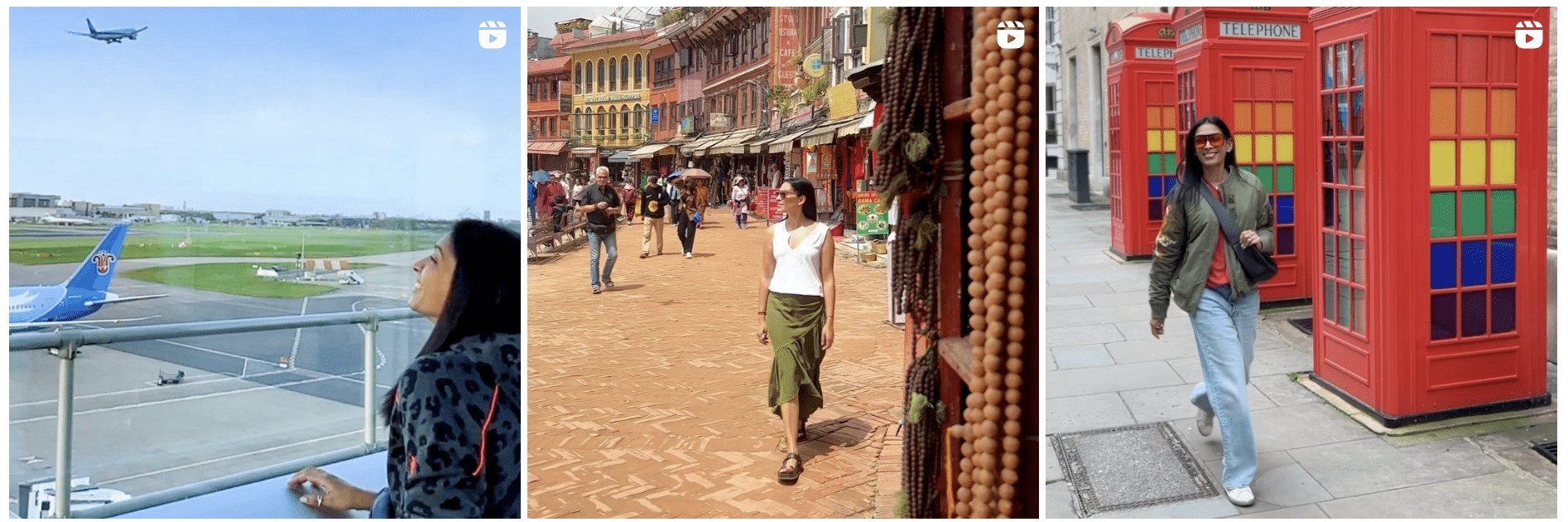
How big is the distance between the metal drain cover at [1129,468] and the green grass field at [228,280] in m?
2.43

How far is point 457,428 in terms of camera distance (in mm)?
2209

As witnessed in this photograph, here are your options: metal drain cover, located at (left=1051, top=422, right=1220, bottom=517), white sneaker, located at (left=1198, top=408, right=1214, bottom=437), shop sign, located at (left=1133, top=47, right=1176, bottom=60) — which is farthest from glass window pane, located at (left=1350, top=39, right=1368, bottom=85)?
shop sign, located at (left=1133, top=47, right=1176, bottom=60)

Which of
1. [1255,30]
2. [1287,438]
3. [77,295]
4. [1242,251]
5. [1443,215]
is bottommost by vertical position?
[1287,438]

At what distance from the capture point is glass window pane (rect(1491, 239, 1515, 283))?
398cm

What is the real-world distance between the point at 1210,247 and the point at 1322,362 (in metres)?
1.69

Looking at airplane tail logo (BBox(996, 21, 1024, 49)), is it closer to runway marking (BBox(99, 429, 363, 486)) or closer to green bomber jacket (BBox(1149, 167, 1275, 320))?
green bomber jacket (BBox(1149, 167, 1275, 320))

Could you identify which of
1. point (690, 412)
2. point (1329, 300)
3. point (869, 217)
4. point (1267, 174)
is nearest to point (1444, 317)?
point (1329, 300)

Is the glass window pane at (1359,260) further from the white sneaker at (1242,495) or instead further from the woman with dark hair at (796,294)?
the woman with dark hair at (796,294)

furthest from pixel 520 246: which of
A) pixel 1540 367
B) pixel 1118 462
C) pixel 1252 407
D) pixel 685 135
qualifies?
pixel 685 135

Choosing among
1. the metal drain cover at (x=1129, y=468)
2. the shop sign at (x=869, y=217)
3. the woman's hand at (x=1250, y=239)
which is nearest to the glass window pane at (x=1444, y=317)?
the metal drain cover at (x=1129, y=468)

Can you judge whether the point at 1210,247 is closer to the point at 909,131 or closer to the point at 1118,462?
the point at 1118,462

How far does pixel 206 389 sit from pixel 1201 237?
2.94m

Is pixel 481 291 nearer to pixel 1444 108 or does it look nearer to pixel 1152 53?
pixel 1444 108

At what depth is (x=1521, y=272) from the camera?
4023 mm
